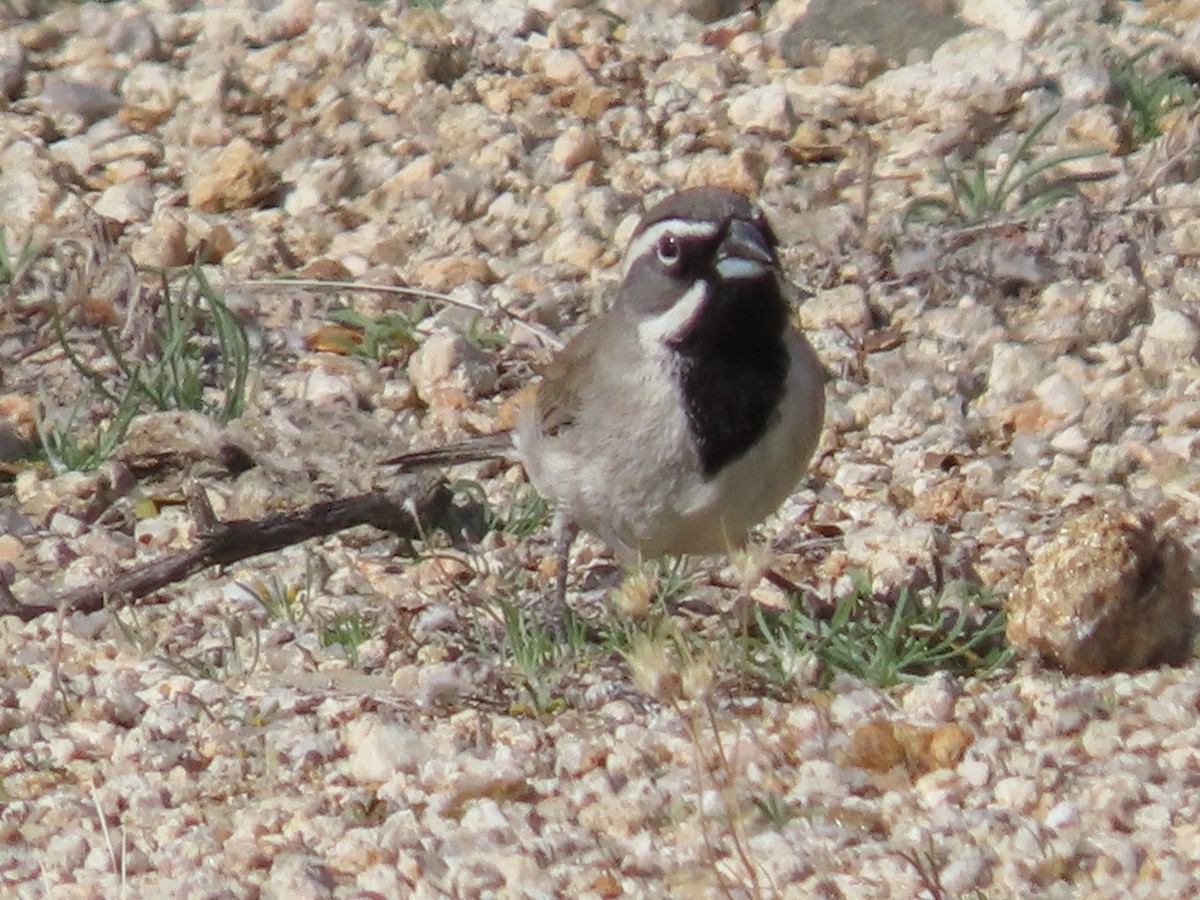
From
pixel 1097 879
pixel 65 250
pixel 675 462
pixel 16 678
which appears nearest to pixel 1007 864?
pixel 1097 879

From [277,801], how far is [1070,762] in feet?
5.04

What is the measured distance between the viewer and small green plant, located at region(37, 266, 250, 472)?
5973 millimetres

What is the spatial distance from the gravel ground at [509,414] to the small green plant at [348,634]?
0.01 meters

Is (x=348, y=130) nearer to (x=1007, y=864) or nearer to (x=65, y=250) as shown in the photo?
(x=65, y=250)

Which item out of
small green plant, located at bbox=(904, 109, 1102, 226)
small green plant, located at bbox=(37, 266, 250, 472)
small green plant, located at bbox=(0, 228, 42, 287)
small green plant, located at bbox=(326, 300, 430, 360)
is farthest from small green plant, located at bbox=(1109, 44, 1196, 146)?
small green plant, located at bbox=(0, 228, 42, 287)

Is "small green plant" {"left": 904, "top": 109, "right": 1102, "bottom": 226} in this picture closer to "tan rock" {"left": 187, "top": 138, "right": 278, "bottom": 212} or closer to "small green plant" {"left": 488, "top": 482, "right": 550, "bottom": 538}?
"small green plant" {"left": 488, "top": 482, "right": 550, "bottom": 538}

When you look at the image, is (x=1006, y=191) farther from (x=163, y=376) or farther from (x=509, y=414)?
(x=163, y=376)

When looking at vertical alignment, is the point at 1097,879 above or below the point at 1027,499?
above

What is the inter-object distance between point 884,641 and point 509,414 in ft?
5.48

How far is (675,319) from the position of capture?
16.3 ft

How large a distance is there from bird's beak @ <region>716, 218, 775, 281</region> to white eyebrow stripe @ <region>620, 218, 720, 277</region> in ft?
Answer: 0.14

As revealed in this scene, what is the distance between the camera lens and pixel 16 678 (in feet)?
16.5

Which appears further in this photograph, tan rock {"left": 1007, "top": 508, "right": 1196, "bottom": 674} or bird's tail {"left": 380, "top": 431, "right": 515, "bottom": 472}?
bird's tail {"left": 380, "top": 431, "right": 515, "bottom": 472}

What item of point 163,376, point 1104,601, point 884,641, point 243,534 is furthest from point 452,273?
point 1104,601
